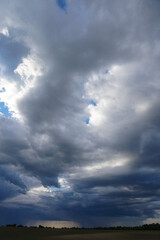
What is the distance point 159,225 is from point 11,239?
76712mm

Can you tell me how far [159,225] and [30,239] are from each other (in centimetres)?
7341

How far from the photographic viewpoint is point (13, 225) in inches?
2357

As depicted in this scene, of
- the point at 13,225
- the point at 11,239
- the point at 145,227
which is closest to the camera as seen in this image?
the point at 11,239

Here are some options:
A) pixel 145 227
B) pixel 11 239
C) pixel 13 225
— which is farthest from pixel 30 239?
pixel 145 227

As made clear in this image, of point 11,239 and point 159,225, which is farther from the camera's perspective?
point 159,225

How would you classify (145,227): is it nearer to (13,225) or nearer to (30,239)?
(13,225)

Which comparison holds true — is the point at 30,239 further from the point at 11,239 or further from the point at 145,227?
the point at 145,227

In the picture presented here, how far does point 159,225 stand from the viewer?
8912cm

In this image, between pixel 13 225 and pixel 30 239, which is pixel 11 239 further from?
pixel 13 225

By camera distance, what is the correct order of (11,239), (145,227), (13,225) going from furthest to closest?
(145,227), (13,225), (11,239)

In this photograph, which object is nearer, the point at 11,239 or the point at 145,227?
the point at 11,239

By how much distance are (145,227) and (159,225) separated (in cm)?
642

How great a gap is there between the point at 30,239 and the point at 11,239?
3.55 m

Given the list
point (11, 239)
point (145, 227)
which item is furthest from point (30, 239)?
point (145, 227)
